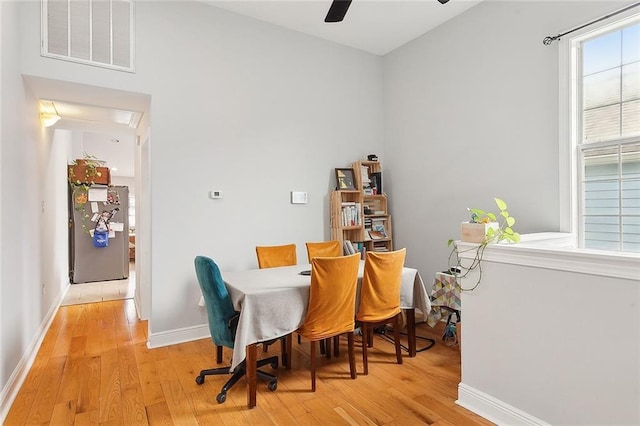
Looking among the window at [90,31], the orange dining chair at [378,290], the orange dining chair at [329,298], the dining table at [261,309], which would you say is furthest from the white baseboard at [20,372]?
the window at [90,31]

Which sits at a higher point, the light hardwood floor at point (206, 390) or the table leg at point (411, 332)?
the table leg at point (411, 332)

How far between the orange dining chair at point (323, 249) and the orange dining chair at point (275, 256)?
0.59 ft

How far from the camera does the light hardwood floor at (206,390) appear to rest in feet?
7.13

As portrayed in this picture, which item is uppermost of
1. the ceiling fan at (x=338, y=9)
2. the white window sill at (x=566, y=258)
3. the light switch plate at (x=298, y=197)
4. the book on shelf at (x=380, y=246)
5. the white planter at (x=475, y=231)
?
the ceiling fan at (x=338, y=9)

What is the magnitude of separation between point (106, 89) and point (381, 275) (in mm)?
2939

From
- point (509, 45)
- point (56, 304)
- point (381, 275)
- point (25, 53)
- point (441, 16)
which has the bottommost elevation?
point (56, 304)

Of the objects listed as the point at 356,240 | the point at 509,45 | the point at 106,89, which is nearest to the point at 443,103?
the point at 509,45

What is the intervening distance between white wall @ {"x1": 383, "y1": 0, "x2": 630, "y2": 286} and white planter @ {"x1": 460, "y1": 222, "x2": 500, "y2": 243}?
1.34 meters

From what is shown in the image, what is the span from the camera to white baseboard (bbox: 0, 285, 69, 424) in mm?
2232

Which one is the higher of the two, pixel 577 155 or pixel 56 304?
pixel 577 155

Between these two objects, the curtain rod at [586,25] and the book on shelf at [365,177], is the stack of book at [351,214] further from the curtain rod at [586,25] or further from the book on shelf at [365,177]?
the curtain rod at [586,25]

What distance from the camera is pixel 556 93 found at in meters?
3.09

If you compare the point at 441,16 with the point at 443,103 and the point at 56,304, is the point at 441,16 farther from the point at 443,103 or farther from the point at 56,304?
the point at 56,304

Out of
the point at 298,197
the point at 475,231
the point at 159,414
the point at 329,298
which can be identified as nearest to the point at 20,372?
the point at 159,414
